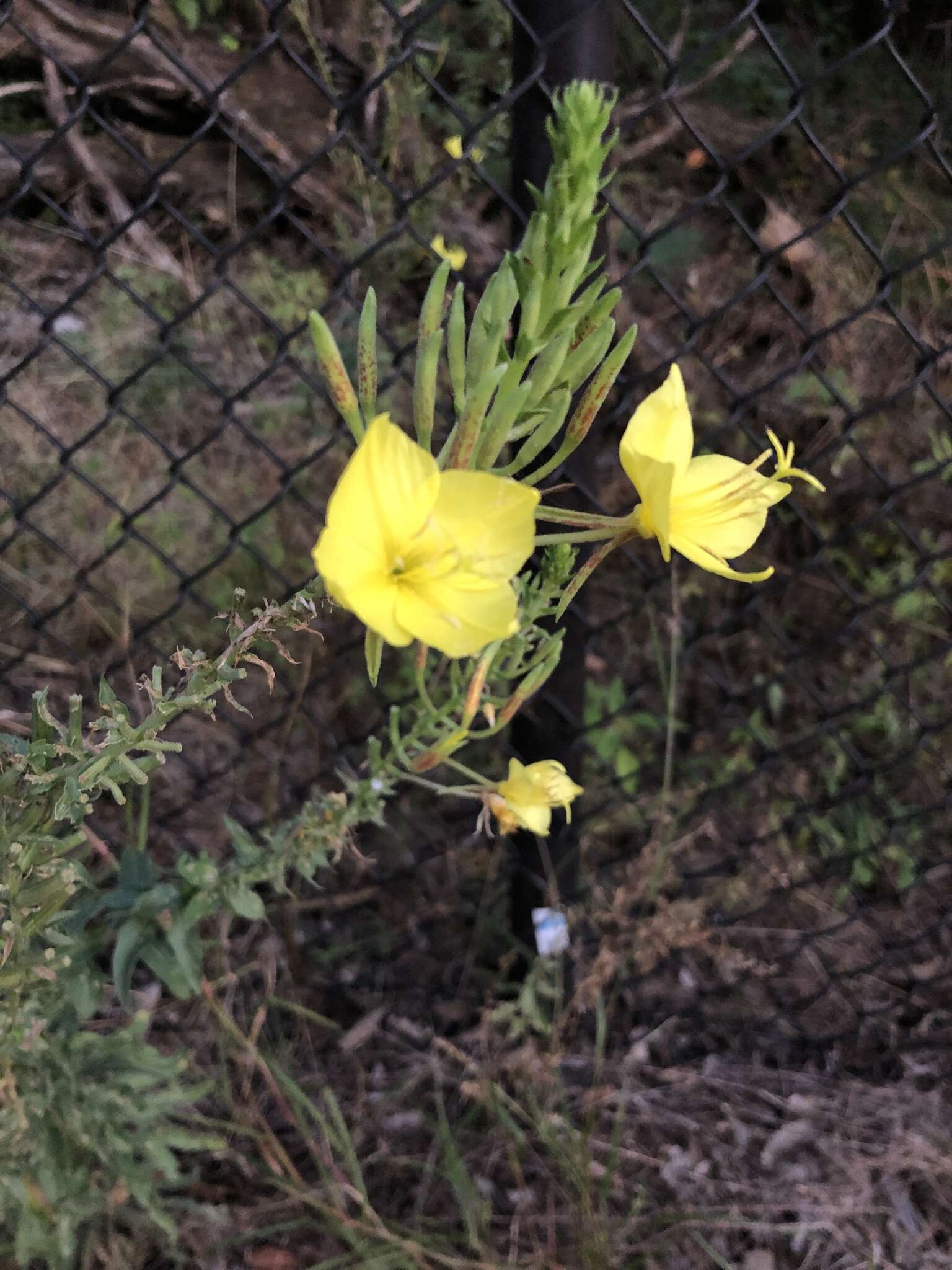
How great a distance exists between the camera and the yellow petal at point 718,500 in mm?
826

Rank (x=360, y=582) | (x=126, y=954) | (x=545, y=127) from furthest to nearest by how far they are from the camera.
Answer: (x=126, y=954), (x=545, y=127), (x=360, y=582)

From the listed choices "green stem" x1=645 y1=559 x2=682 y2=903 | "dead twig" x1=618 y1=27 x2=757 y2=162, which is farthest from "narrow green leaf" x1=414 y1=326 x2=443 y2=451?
"dead twig" x1=618 y1=27 x2=757 y2=162

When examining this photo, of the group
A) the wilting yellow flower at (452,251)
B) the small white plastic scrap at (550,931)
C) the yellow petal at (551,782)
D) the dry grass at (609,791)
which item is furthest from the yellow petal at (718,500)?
the wilting yellow flower at (452,251)

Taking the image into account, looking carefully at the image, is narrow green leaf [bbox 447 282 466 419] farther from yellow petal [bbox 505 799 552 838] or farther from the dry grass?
the dry grass

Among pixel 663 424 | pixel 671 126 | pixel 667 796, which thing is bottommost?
pixel 667 796

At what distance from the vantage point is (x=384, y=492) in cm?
71

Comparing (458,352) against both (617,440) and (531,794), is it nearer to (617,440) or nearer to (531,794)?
(531,794)

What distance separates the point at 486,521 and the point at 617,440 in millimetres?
1961

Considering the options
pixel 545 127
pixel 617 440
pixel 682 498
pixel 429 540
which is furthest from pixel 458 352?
pixel 617 440

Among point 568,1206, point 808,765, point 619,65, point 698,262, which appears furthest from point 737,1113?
point 619,65

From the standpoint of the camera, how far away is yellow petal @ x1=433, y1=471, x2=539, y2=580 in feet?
2.24

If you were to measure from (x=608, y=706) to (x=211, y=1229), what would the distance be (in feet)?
4.36

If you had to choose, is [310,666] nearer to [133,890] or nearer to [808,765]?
[133,890]

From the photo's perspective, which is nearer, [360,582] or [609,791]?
[360,582]
